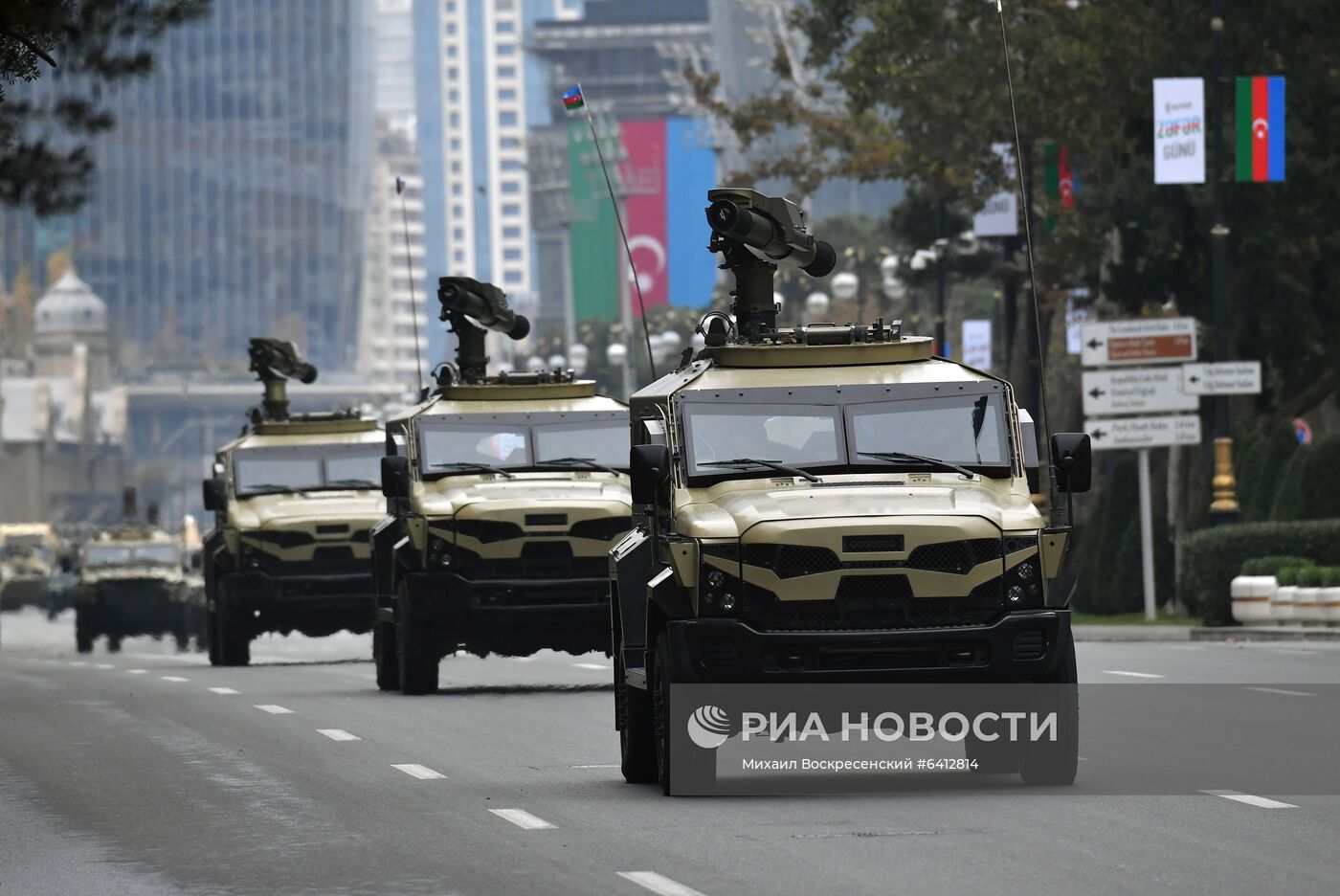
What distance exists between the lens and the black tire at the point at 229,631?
111 ft

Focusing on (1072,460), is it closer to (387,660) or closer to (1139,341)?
(387,660)

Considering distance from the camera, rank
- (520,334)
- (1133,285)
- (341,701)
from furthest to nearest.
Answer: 1. (1133,285)
2. (520,334)
3. (341,701)

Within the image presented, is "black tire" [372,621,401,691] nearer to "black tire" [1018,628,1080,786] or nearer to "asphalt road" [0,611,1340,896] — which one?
"asphalt road" [0,611,1340,896]

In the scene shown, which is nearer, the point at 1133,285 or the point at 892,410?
the point at 892,410

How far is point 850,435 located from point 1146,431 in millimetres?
27008

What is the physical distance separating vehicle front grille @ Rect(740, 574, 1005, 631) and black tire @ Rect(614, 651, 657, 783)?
1285 mm

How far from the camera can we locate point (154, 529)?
183 feet

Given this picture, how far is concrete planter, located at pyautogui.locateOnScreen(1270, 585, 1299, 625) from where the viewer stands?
35750mm

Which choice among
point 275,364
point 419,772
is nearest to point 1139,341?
Answer: point 275,364

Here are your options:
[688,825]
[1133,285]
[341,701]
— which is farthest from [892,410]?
[1133,285]

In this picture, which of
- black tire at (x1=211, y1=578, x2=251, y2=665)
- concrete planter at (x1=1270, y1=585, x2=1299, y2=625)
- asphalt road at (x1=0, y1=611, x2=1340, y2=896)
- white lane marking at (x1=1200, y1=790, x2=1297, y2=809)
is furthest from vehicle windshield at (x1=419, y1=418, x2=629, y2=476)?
concrete planter at (x1=1270, y1=585, x2=1299, y2=625)

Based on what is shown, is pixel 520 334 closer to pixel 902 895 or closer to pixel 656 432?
pixel 656 432

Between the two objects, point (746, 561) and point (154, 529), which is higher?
point (746, 561)

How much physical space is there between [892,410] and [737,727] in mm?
1964
